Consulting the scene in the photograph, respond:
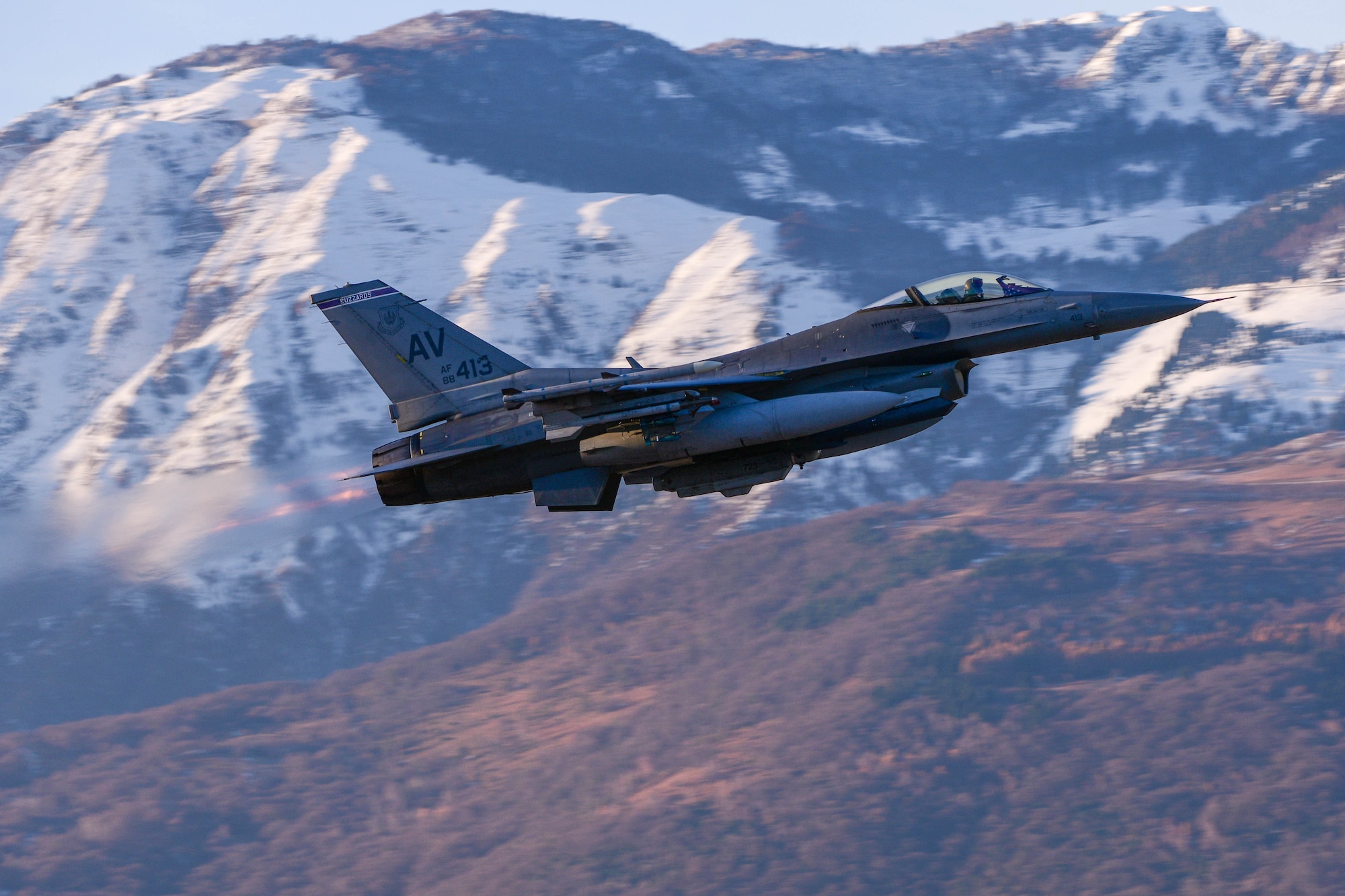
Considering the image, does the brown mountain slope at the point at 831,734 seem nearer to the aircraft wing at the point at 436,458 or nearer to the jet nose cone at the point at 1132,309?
the jet nose cone at the point at 1132,309

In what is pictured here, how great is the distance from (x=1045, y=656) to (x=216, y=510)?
79.3 metres

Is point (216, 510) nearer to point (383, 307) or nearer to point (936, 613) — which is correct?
point (936, 613)

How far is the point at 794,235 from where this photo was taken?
199 meters

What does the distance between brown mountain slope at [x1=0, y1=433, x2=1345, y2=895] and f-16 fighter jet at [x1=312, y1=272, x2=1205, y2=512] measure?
112 metres

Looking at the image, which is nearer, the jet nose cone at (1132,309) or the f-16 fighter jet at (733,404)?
the f-16 fighter jet at (733,404)

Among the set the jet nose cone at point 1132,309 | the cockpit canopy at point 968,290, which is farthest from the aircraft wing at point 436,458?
the jet nose cone at point 1132,309

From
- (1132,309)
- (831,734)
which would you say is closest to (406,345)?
(1132,309)

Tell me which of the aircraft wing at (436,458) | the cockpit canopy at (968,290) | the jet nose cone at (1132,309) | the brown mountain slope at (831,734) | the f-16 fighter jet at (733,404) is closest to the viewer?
the f-16 fighter jet at (733,404)

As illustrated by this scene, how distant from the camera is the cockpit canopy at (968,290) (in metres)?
25.3

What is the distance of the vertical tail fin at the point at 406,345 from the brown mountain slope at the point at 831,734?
113265 millimetres

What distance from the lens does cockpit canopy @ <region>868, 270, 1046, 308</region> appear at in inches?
997

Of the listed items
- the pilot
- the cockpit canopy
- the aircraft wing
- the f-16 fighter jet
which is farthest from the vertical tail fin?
the pilot

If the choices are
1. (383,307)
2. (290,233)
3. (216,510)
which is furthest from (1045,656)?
(383,307)

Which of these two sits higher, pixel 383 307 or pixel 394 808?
pixel 383 307
